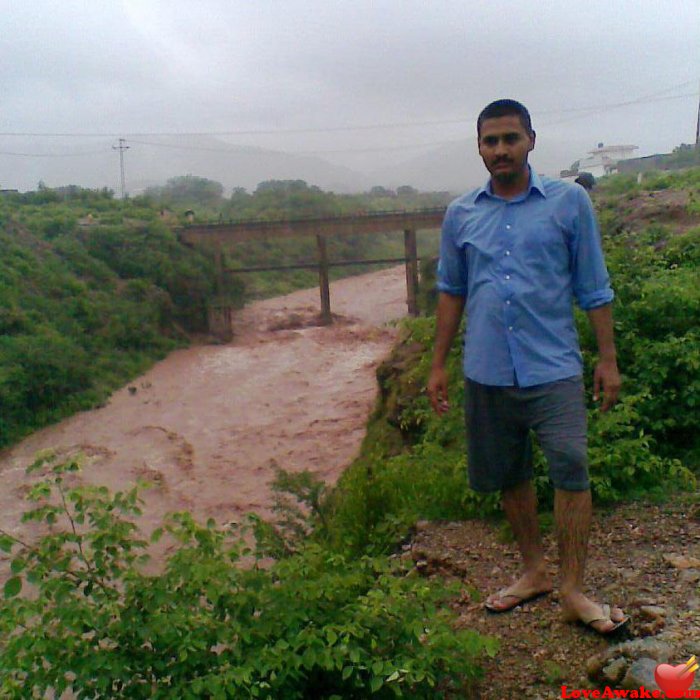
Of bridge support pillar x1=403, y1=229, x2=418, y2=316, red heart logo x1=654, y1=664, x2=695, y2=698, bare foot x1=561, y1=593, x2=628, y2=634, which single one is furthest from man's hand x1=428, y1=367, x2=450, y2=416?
bridge support pillar x1=403, y1=229, x2=418, y2=316

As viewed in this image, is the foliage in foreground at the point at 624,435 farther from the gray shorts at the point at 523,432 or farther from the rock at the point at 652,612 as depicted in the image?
the gray shorts at the point at 523,432

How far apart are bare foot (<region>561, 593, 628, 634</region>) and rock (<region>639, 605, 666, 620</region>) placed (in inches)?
2.7

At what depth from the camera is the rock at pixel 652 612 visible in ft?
9.25

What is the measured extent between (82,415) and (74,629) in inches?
757

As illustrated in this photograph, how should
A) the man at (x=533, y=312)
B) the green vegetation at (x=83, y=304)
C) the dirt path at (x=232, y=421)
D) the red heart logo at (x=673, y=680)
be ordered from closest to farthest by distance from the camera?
the red heart logo at (x=673, y=680) < the man at (x=533, y=312) < the dirt path at (x=232, y=421) < the green vegetation at (x=83, y=304)

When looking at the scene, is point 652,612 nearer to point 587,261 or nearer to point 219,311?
point 587,261

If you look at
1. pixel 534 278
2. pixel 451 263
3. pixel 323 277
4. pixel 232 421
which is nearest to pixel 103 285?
pixel 323 277

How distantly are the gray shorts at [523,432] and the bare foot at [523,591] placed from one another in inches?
16.8

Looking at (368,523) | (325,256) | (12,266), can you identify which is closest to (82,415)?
(12,266)

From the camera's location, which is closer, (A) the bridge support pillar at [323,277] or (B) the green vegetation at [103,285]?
(B) the green vegetation at [103,285]

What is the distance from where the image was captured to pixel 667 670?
224cm

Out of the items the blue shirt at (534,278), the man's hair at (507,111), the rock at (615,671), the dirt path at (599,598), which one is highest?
the man's hair at (507,111)

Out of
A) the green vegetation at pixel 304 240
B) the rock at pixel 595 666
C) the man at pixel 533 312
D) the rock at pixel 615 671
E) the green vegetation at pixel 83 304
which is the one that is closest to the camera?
the rock at pixel 615 671

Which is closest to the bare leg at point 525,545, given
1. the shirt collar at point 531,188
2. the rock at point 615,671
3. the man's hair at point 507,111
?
the rock at point 615,671
